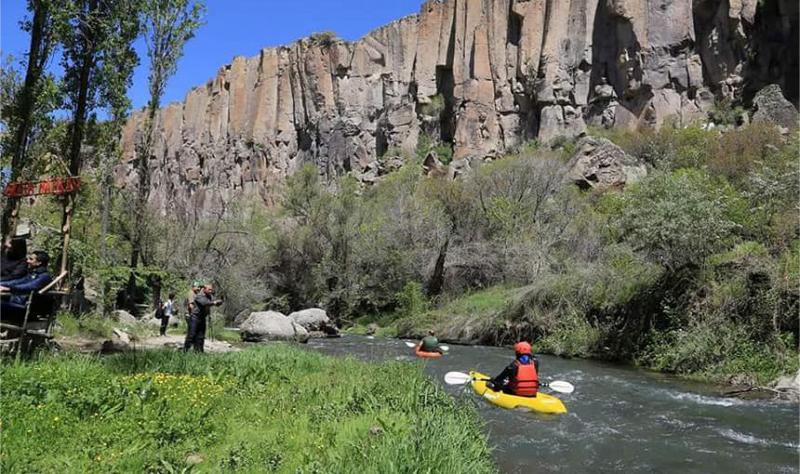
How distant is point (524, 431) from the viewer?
959 cm

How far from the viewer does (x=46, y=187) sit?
8.48m

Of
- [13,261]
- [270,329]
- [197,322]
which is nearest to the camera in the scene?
[13,261]

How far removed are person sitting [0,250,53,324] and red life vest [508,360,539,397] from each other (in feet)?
23.7

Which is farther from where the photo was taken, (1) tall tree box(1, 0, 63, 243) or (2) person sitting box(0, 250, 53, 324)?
(1) tall tree box(1, 0, 63, 243)

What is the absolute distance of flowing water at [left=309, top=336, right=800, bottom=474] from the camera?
8016 millimetres

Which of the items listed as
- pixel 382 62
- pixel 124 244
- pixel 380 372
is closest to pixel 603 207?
pixel 124 244

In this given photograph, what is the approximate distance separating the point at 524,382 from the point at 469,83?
2122 inches


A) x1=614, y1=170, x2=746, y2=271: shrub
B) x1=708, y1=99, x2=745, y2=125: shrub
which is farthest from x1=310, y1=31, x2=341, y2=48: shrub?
x1=614, y1=170, x2=746, y2=271: shrub

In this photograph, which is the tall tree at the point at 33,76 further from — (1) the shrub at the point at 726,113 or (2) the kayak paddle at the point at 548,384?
(1) the shrub at the point at 726,113

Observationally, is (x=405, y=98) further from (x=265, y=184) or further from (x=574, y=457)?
(x=574, y=457)

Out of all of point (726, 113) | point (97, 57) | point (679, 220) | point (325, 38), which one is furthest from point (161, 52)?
point (325, 38)

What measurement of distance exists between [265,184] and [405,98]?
18.3 m

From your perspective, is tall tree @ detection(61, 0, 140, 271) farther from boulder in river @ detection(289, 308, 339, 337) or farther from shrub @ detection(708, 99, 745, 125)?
shrub @ detection(708, 99, 745, 125)

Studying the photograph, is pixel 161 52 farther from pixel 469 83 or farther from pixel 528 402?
pixel 469 83
